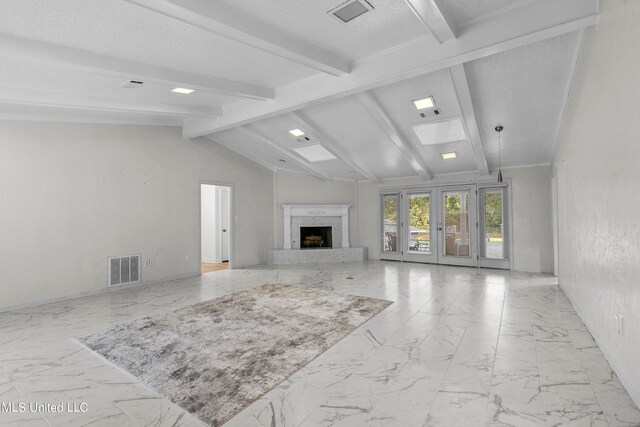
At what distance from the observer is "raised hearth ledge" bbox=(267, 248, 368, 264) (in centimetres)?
853

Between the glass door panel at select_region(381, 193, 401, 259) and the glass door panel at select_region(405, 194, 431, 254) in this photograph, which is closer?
the glass door panel at select_region(405, 194, 431, 254)

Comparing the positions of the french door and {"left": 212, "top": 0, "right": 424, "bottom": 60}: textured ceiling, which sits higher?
{"left": 212, "top": 0, "right": 424, "bottom": 60}: textured ceiling

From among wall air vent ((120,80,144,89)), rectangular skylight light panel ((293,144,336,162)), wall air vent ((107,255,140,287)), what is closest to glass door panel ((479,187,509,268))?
rectangular skylight light panel ((293,144,336,162))

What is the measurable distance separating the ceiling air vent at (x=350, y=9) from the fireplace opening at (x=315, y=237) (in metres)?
6.57

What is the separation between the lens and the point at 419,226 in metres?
8.52

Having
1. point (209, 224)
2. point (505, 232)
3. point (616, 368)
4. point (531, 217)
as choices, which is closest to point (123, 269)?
point (209, 224)

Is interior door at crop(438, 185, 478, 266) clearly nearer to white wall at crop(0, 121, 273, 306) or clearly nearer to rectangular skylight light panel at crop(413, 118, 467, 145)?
rectangular skylight light panel at crop(413, 118, 467, 145)

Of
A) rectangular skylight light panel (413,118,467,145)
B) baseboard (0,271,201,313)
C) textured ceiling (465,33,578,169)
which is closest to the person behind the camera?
textured ceiling (465,33,578,169)

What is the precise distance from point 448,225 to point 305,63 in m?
5.98

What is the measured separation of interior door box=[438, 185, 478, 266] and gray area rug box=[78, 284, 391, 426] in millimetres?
4045

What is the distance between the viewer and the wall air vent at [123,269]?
18.1ft

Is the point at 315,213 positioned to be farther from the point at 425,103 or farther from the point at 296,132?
the point at 425,103

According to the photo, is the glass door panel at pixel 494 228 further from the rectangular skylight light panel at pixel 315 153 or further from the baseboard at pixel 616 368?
the baseboard at pixel 616 368

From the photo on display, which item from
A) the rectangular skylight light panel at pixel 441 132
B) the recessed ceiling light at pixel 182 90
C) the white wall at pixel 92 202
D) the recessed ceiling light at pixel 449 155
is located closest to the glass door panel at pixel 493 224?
the recessed ceiling light at pixel 449 155
